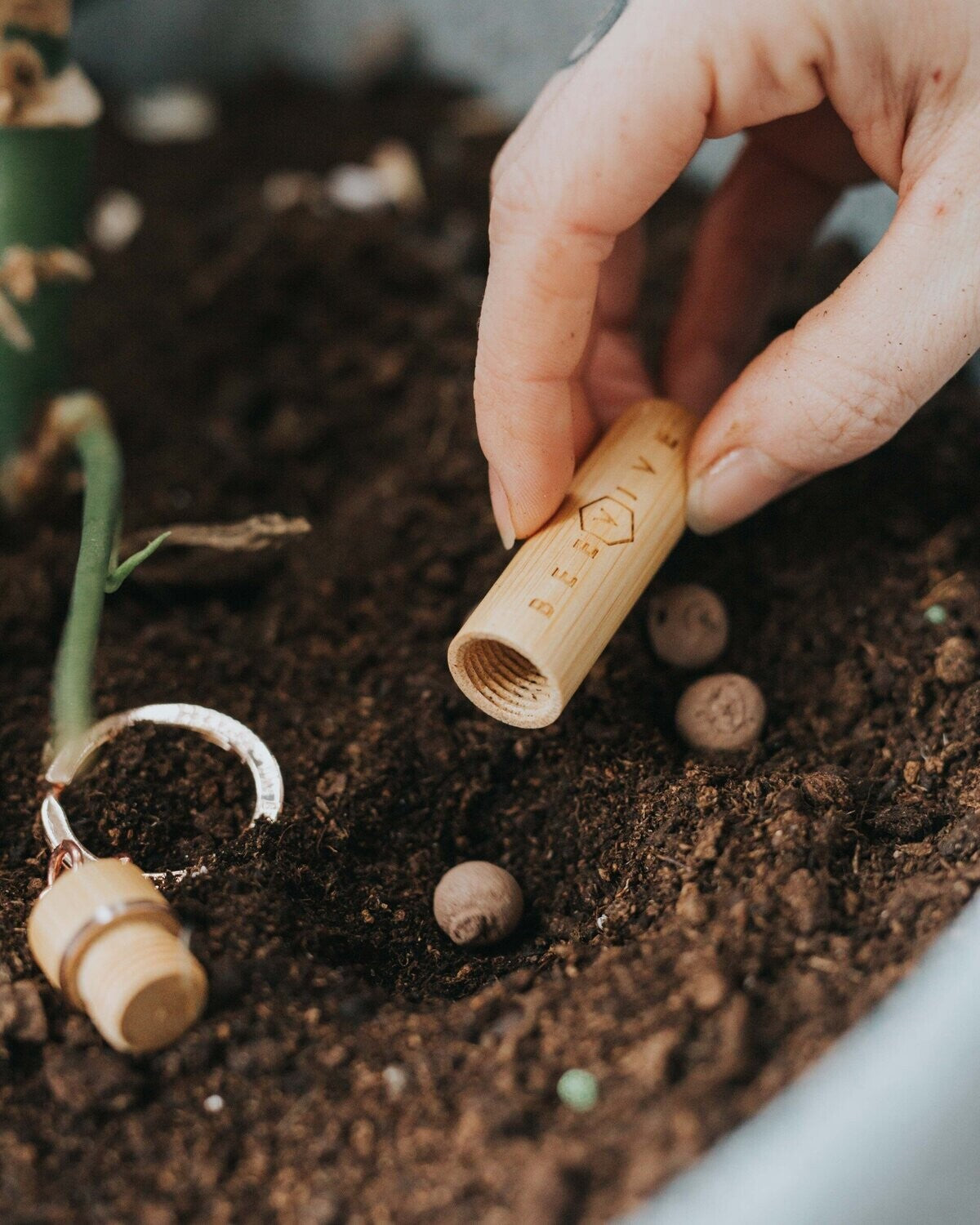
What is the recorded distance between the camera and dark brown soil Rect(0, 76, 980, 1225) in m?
0.78

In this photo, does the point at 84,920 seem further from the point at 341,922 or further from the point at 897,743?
the point at 897,743

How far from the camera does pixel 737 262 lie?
4.49ft

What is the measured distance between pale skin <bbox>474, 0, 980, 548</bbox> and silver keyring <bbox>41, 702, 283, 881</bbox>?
0.32 metres

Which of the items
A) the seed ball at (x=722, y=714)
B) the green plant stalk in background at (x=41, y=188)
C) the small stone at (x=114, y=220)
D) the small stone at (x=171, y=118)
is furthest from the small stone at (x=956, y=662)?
the small stone at (x=171, y=118)

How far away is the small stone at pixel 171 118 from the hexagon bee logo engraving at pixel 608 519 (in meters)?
1.43

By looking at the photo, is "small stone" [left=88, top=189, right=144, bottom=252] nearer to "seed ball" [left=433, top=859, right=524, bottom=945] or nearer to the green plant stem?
the green plant stem

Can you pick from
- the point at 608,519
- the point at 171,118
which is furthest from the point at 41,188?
the point at 171,118

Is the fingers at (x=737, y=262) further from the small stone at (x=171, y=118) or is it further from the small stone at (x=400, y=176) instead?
the small stone at (x=171, y=118)

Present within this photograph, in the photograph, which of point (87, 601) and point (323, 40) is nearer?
A: point (87, 601)

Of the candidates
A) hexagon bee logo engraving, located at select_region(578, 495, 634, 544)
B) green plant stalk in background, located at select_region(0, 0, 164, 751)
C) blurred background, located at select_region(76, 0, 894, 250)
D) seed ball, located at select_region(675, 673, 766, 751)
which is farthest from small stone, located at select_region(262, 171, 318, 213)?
seed ball, located at select_region(675, 673, 766, 751)

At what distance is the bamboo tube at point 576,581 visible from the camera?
95 cm

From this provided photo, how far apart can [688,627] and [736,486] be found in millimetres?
157

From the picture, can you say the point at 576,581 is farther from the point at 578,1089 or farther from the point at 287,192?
the point at 287,192

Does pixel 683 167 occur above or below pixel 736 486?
above
